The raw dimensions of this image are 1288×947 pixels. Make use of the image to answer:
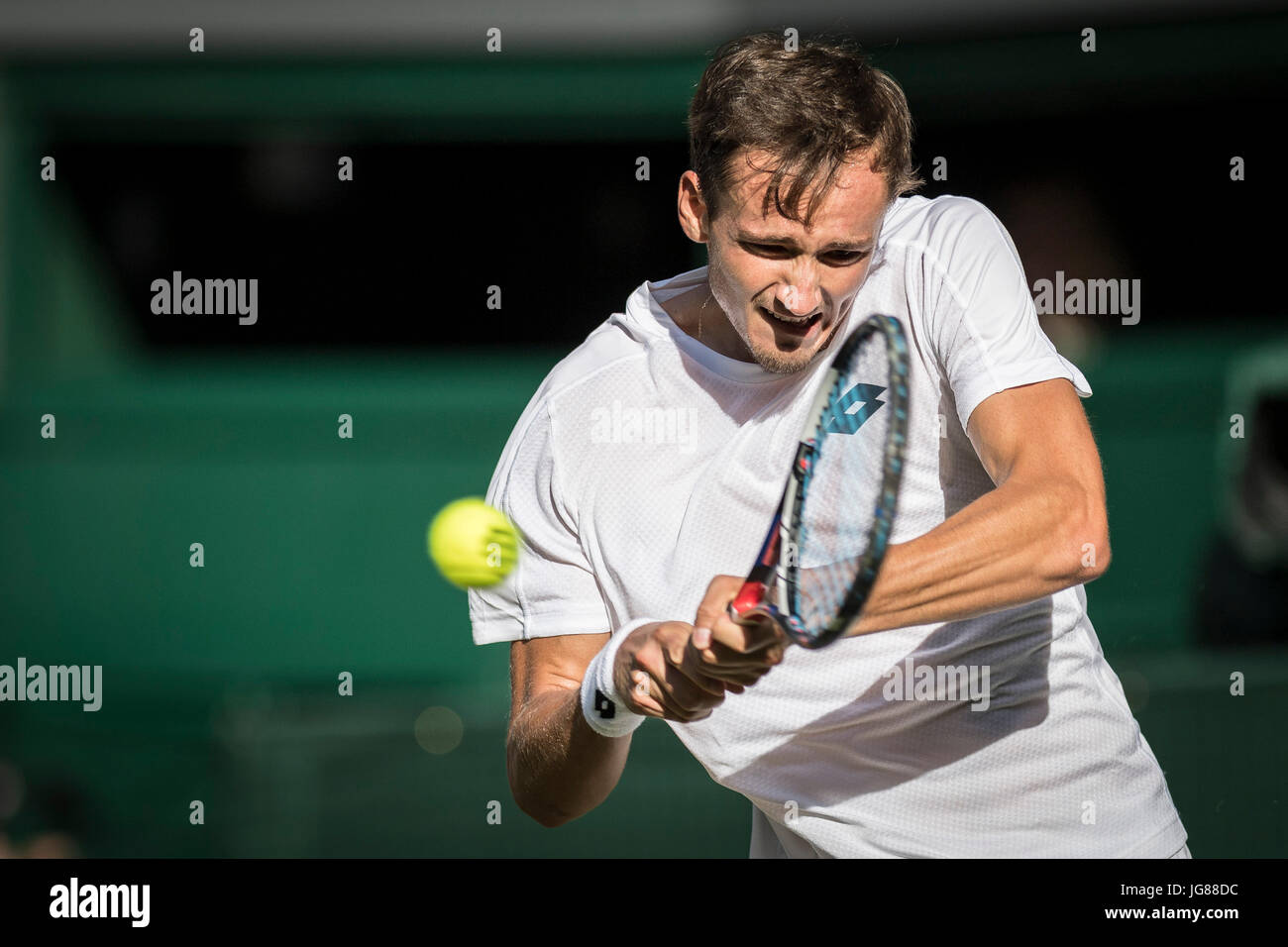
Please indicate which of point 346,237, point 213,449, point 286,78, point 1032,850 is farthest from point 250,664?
point 1032,850

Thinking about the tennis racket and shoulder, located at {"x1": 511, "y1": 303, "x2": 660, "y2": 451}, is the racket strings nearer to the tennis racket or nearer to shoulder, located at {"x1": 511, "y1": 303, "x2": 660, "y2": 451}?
the tennis racket

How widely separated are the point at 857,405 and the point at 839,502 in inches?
5.8

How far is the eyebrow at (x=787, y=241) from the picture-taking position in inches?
72.4

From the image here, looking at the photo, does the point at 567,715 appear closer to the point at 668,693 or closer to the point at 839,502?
the point at 668,693

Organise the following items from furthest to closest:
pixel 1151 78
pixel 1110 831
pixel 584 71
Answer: pixel 584 71
pixel 1151 78
pixel 1110 831

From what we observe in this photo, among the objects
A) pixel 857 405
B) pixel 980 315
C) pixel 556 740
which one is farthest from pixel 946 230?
pixel 556 740

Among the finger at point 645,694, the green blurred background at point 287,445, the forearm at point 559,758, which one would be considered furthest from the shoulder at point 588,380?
the green blurred background at point 287,445

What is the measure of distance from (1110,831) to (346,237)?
387 cm

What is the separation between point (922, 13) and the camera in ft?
13.7

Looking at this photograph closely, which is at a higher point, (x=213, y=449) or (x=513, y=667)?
(x=213, y=449)

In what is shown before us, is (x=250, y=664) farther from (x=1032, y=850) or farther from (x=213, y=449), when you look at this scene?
(x=1032, y=850)

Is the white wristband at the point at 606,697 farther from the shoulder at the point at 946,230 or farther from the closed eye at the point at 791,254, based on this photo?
the shoulder at the point at 946,230

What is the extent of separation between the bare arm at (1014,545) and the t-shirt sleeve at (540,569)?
572 millimetres

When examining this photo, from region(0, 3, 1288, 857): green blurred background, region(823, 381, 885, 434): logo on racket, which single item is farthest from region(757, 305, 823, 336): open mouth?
region(0, 3, 1288, 857): green blurred background
